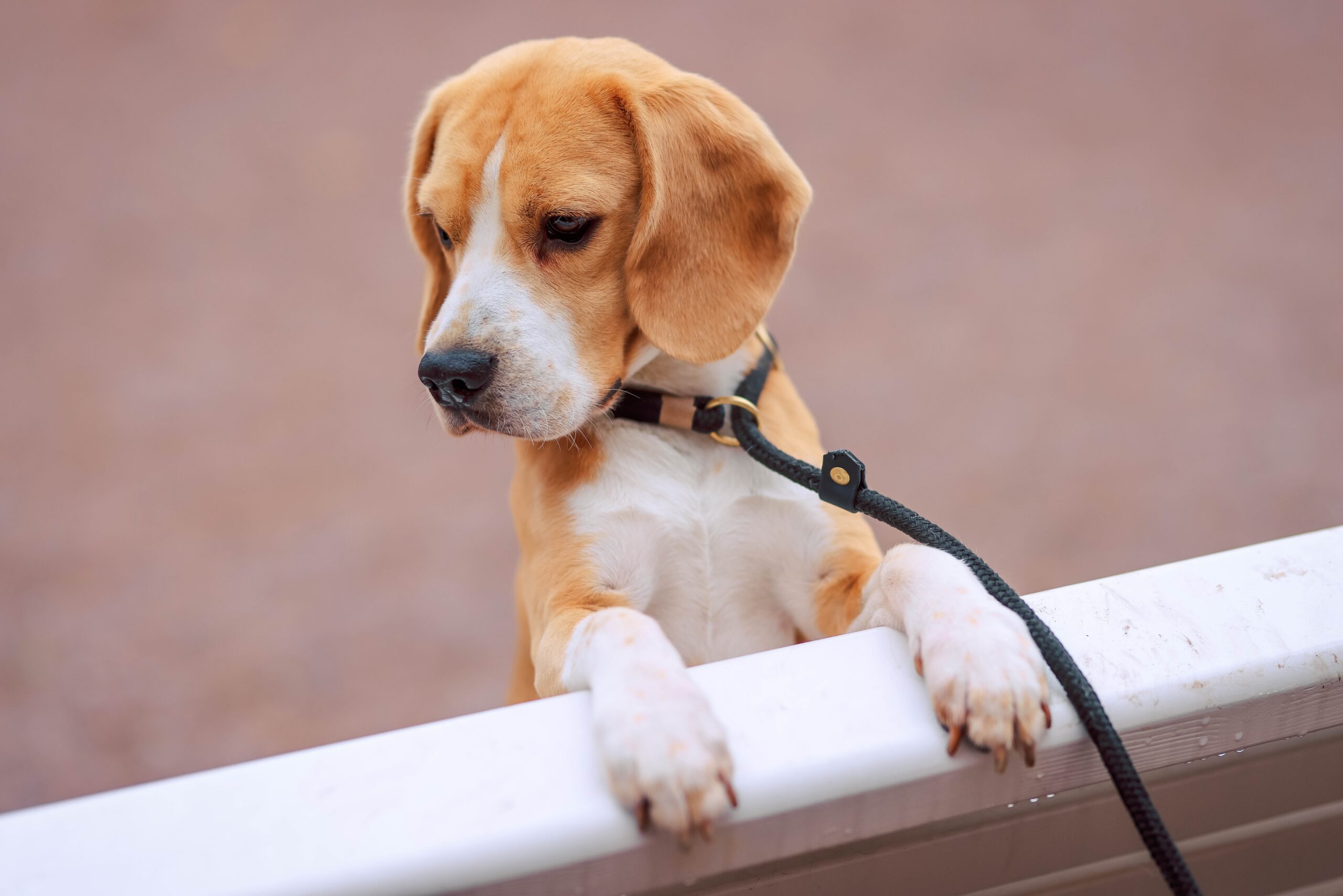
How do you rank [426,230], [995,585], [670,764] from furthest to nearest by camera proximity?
[426,230]
[995,585]
[670,764]

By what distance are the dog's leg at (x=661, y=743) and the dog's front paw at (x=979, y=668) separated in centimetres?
21

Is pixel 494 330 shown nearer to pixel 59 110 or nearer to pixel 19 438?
pixel 19 438

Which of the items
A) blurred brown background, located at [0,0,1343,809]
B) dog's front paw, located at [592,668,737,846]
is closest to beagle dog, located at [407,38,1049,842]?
dog's front paw, located at [592,668,737,846]

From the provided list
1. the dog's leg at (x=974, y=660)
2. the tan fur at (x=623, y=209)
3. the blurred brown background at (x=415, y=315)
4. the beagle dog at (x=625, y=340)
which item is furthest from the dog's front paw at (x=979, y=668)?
the blurred brown background at (x=415, y=315)

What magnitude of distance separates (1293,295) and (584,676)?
4.23m

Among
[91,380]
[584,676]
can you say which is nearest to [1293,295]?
[584,676]

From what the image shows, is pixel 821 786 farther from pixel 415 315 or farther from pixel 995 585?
pixel 415 315

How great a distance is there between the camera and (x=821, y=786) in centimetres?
80

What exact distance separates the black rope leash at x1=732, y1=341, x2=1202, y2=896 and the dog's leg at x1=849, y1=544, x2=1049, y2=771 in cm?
2

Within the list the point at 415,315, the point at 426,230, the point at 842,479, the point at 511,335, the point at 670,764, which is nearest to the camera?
the point at 670,764

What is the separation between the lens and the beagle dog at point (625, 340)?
1.26 meters

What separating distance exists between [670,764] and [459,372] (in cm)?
64

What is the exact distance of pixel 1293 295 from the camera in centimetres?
405

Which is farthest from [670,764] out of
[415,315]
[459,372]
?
[415,315]
